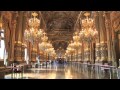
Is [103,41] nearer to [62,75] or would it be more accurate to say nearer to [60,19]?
[62,75]

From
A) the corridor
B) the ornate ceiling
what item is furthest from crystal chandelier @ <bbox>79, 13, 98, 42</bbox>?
the ornate ceiling

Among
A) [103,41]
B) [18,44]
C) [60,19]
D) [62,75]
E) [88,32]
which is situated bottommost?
[62,75]

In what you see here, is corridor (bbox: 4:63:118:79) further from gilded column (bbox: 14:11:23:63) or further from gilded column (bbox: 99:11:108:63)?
gilded column (bbox: 99:11:108:63)

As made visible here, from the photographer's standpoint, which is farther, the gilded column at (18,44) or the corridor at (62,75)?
the gilded column at (18,44)

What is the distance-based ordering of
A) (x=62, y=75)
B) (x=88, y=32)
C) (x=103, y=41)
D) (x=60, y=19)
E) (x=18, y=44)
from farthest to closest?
(x=60, y=19)
(x=103, y=41)
(x=18, y=44)
(x=88, y=32)
(x=62, y=75)

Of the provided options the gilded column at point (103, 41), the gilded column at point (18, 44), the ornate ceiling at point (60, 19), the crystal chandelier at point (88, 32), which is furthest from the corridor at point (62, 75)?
the ornate ceiling at point (60, 19)

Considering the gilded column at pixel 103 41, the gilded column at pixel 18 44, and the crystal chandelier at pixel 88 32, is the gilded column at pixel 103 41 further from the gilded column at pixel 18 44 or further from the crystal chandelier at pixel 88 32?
the gilded column at pixel 18 44

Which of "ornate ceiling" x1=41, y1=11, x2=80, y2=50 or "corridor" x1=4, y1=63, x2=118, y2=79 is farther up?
"ornate ceiling" x1=41, y1=11, x2=80, y2=50

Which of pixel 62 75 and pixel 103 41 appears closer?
pixel 62 75

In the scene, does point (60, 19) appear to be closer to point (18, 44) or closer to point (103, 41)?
point (103, 41)

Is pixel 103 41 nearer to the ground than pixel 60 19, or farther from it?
nearer to the ground

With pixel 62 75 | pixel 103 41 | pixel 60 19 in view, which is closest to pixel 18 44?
pixel 62 75

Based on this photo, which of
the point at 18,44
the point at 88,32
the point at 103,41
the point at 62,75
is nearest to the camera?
the point at 62,75
